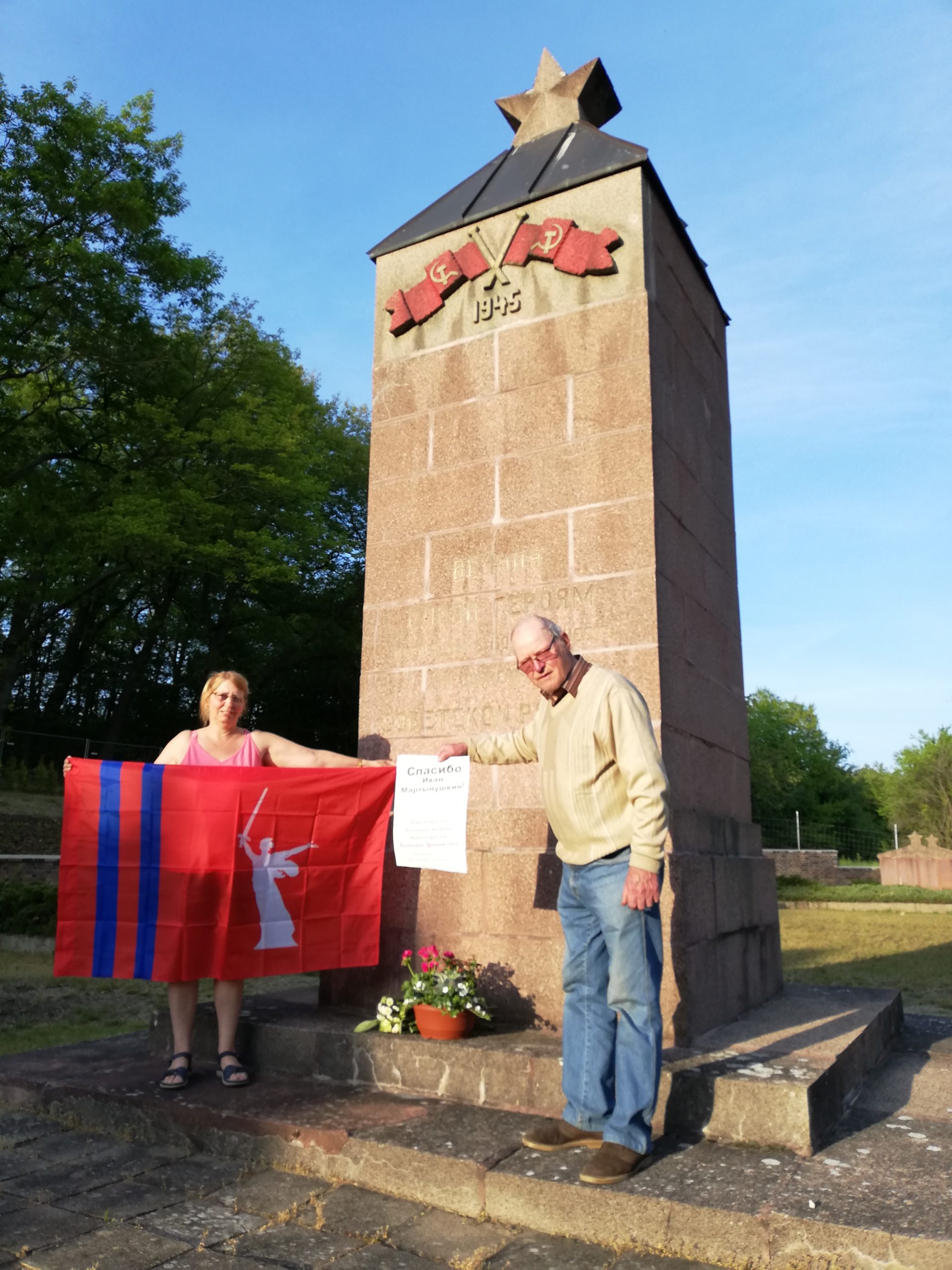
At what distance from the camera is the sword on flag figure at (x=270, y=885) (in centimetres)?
478

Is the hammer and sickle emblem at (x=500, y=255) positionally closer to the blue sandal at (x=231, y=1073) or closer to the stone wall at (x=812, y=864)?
the blue sandal at (x=231, y=1073)

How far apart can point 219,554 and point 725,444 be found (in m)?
15.1

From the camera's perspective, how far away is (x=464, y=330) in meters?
5.88

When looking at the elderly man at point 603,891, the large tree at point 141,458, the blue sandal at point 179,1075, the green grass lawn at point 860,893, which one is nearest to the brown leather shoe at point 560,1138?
the elderly man at point 603,891

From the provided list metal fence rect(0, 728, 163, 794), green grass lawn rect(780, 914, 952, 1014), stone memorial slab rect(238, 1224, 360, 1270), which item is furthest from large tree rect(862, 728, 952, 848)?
stone memorial slab rect(238, 1224, 360, 1270)

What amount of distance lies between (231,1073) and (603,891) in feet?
6.99

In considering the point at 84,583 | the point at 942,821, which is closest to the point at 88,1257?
the point at 84,583

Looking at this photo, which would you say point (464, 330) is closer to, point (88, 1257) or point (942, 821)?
point (88, 1257)

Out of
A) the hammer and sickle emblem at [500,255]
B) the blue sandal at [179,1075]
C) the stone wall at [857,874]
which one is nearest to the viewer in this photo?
the blue sandal at [179,1075]

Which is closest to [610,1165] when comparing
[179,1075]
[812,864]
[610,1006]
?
[610,1006]

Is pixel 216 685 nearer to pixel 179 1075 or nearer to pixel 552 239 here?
pixel 179 1075

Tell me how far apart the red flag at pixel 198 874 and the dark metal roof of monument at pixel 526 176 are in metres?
3.51

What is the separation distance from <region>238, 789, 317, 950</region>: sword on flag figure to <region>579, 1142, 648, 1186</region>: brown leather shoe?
2078mm

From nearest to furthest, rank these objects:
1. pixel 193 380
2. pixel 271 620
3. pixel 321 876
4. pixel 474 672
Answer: pixel 321 876
pixel 474 672
pixel 193 380
pixel 271 620
